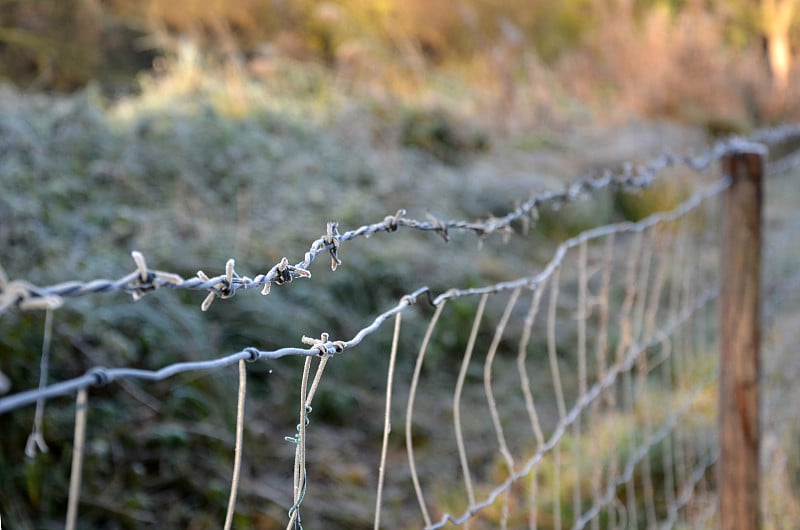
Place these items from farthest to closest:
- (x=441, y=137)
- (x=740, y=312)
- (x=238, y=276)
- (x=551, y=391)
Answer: (x=441, y=137) → (x=551, y=391) → (x=740, y=312) → (x=238, y=276)

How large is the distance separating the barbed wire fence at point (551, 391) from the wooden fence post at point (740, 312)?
0.05 meters

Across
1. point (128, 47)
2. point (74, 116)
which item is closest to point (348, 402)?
point (74, 116)

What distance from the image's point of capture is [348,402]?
11.2 ft

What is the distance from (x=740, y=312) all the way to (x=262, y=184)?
260cm

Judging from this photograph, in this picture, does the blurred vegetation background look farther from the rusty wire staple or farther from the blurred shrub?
the rusty wire staple

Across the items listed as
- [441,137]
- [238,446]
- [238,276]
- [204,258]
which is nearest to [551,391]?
[204,258]

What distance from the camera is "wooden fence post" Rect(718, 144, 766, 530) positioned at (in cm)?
232

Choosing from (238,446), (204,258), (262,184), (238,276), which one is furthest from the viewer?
(262,184)

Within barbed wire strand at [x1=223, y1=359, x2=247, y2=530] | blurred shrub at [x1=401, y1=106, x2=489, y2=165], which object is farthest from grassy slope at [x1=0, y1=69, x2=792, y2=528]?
barbed wire strand at [x1=223, y1=359, x2=247, y2=530]

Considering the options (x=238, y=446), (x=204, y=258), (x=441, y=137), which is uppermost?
(x=441, y=137)

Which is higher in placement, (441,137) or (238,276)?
(441,137)

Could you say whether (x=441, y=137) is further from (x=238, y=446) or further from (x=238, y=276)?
(x=238, y=446)

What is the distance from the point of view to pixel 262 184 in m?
4.39

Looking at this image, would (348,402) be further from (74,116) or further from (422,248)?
(74,116)
